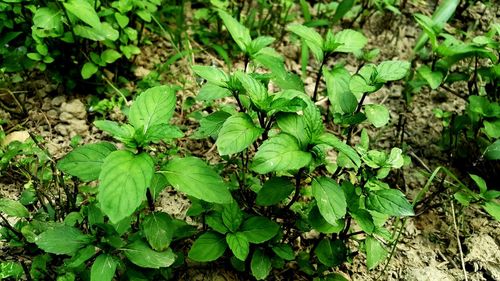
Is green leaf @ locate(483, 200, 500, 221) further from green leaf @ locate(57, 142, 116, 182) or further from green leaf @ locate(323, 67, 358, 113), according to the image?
green leaf @ locate(57, 142, 116, 182)

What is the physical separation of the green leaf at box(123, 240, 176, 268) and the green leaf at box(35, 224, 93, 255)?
0.16 m

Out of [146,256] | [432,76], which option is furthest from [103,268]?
[432,76]

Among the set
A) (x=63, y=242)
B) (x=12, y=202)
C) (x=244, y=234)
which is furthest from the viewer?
(x=12, y=202)

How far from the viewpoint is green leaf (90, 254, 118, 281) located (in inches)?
64.9

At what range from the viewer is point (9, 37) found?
2.55m

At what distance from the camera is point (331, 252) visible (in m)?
1.99

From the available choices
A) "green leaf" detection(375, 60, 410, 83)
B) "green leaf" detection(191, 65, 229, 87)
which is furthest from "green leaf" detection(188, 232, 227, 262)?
"green leaf" detection(375, 60, 410, 83)

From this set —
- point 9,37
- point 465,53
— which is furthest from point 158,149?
point 465,53

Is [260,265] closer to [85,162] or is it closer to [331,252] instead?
[331,252]

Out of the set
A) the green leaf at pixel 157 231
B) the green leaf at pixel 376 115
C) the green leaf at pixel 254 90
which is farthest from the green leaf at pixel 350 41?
the green leaf at pixel 157 231

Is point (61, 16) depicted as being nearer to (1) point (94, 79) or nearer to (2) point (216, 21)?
(1) point (94, 79)

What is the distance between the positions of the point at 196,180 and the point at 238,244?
0.34m

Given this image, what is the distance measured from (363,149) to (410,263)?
760 millimetres

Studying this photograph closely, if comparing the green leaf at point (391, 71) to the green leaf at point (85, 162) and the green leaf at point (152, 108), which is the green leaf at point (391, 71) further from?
the green leaf at point (85, 162)
